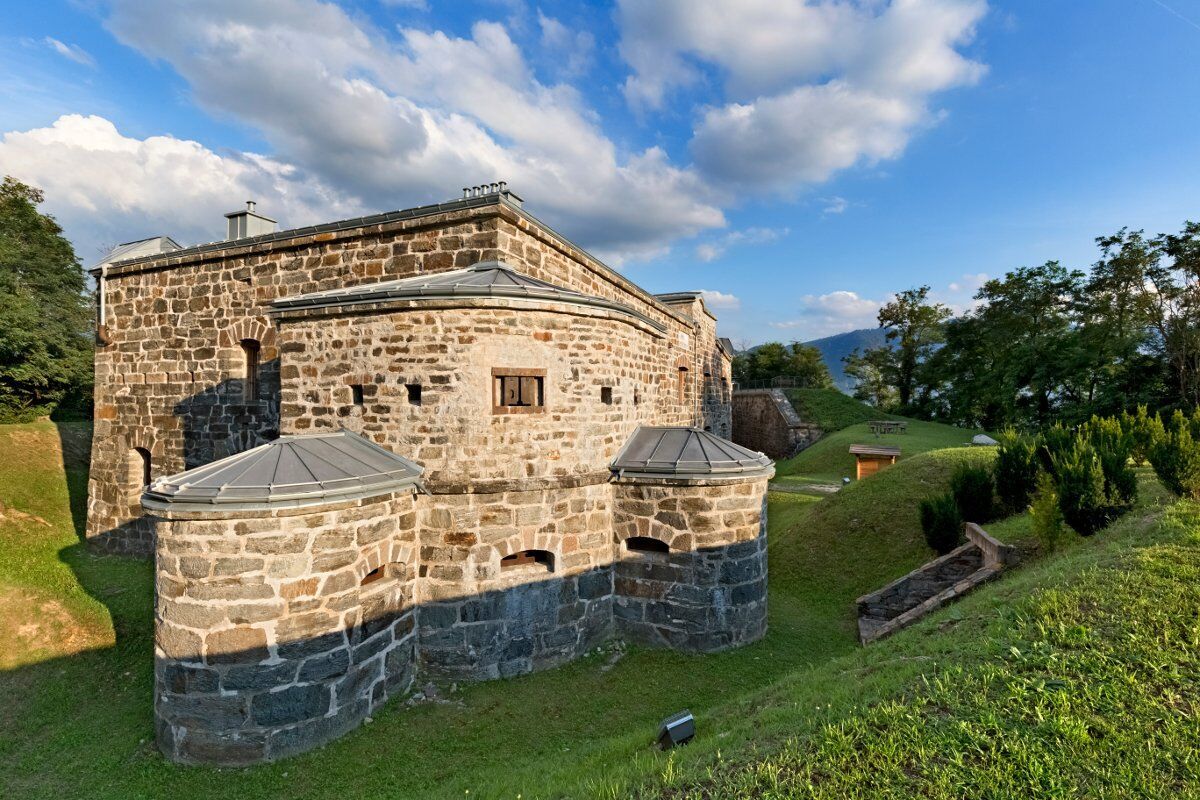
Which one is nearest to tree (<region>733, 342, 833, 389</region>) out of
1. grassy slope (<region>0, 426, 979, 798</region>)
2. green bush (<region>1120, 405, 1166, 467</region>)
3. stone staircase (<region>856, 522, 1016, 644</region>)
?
green bush (<region>1120, 405, 1166, 467</region>)

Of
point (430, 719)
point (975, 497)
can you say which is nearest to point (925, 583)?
point (975, 497)

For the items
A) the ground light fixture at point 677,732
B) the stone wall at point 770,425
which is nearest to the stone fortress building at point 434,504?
the ground light fixture at point 677,732

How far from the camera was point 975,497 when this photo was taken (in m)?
11.5

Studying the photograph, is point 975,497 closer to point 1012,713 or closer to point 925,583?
point 925,583

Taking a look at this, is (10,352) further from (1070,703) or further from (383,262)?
(1070,703)

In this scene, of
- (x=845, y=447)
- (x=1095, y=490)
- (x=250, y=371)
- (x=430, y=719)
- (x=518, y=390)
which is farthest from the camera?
(x=845, y=447)

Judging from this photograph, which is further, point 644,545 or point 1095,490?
point 644,545

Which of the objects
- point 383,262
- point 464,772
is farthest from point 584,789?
point 383,262

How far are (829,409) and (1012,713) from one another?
30407 millimetres

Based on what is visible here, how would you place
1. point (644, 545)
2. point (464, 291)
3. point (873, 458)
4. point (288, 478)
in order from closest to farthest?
point (288, 478) → point (464, 291) → point (644, 545) → point (873, 458)

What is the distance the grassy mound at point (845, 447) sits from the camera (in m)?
21.7

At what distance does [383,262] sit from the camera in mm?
9727

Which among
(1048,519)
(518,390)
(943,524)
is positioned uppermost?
(518,390)

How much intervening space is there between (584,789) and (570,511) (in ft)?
13.5
